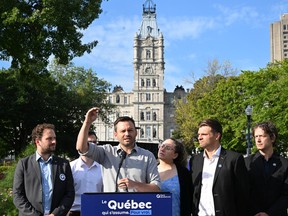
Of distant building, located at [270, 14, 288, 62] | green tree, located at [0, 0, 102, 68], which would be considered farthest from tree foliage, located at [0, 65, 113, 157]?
distant building, located at [270, 14, 288, 62]

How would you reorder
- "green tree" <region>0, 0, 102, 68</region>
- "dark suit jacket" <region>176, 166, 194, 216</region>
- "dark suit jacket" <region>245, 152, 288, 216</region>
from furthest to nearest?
"green tree" <region>0, 0, 102, 68</region> < "dark suit jacket" <region>176, 166, 194, 216</region> < "dark suit jacket" <region>245, 152, 288, 216</region>

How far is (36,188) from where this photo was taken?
5.62m

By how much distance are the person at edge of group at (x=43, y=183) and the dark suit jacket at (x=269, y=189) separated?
84.5 inches

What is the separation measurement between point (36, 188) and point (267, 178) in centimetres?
267

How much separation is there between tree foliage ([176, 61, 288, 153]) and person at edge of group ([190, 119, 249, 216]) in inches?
1322

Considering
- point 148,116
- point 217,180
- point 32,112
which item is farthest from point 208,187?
point 148,116

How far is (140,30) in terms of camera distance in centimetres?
13712

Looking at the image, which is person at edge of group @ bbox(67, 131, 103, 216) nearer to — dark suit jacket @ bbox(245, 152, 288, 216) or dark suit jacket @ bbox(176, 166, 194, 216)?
dark suit jacket @ bbox(176, 166, 194, 216)

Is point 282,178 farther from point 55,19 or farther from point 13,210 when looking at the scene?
point 55,19

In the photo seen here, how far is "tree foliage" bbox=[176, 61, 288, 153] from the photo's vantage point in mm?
38594

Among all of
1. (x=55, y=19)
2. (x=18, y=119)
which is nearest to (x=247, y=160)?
(x=55, y=19)

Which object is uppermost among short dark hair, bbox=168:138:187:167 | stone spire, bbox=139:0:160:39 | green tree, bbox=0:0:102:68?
stone spire, bbox=139:0:160:39

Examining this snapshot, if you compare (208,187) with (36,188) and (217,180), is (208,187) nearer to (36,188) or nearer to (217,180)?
(217,180)

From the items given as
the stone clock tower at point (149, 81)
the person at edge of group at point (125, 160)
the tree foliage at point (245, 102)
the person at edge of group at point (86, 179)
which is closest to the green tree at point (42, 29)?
the person at edge of group at point (86, 179)
